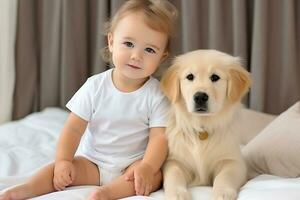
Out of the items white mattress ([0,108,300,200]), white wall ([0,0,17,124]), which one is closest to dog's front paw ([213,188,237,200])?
white mattress ([0,108,300,200])

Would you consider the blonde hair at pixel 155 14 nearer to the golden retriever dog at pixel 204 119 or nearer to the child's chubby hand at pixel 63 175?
the golden retriever dog at pixel 204 119

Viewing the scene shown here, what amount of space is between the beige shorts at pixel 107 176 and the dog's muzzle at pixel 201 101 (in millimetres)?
332

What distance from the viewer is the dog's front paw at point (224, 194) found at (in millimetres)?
1222

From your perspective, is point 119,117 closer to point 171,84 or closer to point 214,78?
point 171,84

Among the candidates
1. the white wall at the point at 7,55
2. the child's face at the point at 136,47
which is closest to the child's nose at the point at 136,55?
the child's face at the point at 136,47

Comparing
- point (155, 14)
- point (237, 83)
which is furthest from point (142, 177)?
point (155, 14)

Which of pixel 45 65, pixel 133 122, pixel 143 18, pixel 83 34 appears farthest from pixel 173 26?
pixel 45 65

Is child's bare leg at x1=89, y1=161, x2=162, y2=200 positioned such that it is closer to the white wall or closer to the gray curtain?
the gray curtain

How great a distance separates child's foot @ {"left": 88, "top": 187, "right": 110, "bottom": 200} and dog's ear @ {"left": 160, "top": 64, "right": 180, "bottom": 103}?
1.11ft

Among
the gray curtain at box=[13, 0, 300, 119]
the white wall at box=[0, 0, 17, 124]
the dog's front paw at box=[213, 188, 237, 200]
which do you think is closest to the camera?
the dog's front paw at box=[213, 188, 237, 200]

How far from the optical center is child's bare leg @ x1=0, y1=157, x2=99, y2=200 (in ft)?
4.28

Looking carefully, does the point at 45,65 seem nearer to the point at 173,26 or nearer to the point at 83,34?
the point at 83,34

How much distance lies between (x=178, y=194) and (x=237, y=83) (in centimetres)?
36

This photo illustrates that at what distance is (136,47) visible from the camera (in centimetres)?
144
